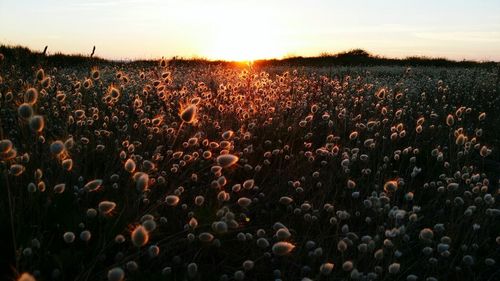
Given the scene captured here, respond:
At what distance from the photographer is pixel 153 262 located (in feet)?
9.07

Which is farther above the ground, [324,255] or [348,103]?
[348,103]

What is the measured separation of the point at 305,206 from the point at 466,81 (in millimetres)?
10180

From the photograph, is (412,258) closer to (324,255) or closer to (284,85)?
(324,255)

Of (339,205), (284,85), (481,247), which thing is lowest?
(481,247)

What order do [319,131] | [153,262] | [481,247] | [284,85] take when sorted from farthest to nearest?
[284,85] → [319,131] → [481,247] → [153,262]

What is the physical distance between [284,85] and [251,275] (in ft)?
19.5

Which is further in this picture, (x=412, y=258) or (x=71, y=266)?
(x=412, y=258)

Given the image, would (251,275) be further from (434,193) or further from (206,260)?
(434,193)

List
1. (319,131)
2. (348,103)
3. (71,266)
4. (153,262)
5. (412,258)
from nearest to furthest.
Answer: (71,266)
(153,262)
(412,258)
(319,131)
(348,103)

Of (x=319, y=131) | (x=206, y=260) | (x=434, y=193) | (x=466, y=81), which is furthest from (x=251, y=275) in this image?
(x=466, y=81)

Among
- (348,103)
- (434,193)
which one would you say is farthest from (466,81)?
(434,193)

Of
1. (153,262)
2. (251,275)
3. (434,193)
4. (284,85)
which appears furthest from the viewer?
(284,85)

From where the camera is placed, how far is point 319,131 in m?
6.14

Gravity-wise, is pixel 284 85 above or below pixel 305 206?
above
